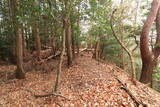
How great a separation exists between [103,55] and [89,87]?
687 centimetres

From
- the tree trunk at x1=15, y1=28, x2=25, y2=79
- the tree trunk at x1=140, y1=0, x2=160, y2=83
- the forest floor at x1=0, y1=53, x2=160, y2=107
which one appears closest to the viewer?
the forest floor at x1=0, y1=53, x2=160, y2=107

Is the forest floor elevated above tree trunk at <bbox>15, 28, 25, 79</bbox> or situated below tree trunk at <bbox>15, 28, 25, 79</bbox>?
below

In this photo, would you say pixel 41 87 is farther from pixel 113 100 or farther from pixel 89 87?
pixel 113 100

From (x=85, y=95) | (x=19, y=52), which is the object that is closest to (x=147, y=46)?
(x=85, y=95)

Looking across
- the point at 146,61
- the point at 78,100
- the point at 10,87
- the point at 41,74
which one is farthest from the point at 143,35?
the point at 10,87

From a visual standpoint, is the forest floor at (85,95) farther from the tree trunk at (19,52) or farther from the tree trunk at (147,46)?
the tree trunk at (147,46)

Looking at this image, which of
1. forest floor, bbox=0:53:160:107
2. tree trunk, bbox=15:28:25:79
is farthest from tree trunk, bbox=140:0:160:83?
tree trunk, bbox=15:28:25:79

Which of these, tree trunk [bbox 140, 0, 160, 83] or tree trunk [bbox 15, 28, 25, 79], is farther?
tree trunk [bbox 15, 28, 25, 79]

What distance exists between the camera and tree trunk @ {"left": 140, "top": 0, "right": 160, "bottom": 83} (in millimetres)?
5451

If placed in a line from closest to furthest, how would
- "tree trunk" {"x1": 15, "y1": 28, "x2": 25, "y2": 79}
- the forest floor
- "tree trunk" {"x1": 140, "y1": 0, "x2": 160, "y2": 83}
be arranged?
the forest floor, "tree trunk" {"x1": 140, "y1": 0, "x2": 160, "y2": 83}, "tree trunk" {"x1": 15, "y1": 28, "x2": 25, "y2": 79}

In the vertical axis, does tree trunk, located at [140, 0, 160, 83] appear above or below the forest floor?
above

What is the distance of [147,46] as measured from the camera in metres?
5.57

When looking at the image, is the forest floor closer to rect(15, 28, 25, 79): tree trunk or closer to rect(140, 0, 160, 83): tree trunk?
rect(15, 28, 25, 79): tree trunk

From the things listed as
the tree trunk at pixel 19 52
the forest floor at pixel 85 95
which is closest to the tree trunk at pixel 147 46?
the forest floor at pixel 85 95
